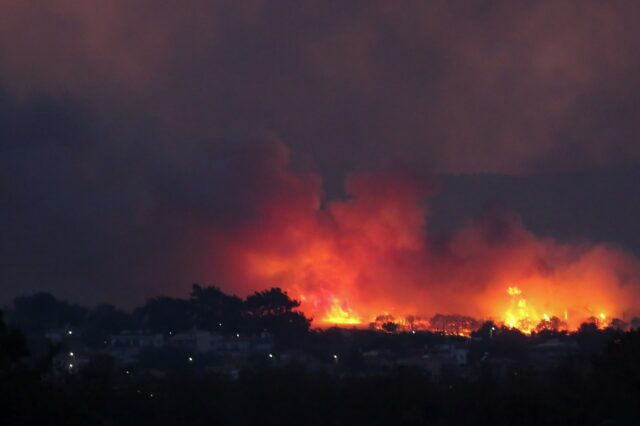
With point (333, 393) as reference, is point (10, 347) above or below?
below

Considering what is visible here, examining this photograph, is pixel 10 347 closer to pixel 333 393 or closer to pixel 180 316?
pixel 333 393

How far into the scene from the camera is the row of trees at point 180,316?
73125 mm

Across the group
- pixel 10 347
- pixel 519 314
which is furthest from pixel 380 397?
pixel 519 314

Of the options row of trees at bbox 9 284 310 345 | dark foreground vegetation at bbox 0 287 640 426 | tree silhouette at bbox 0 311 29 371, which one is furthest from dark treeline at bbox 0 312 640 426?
row of trees at bbox 9 284 310 345

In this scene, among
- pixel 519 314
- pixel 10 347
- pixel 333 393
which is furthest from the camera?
pixel 519 314

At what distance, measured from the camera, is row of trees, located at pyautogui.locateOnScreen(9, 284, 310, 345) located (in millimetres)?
73125

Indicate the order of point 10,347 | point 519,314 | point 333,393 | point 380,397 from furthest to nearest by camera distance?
1. point 519,314
2. point 333,393
3. point 380,397
4. point 10,347

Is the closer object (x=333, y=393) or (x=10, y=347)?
(x=10, y=347)

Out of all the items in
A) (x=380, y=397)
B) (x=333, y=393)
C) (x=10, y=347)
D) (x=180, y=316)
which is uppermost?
(x=180, y=316)

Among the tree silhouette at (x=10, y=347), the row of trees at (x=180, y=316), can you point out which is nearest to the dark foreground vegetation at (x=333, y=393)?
the tree silhouette at (x=10, y=347)

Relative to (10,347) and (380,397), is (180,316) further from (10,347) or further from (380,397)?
(10,347)

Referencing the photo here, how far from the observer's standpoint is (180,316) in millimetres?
78562

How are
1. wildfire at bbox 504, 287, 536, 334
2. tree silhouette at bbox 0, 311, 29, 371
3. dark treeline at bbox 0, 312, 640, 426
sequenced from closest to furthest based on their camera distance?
1. tree silhouette at bbox 0, 311, 29, 371
2. dark treeline at bbox 0, 312, 640, 426
3. wildfire at bbox 504, 287, 536, 334

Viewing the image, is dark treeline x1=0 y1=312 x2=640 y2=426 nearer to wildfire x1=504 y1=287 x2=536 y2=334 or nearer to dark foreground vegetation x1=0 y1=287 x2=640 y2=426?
dark foreground vegetation x1=0 y1=287 x2=640 y2=426
